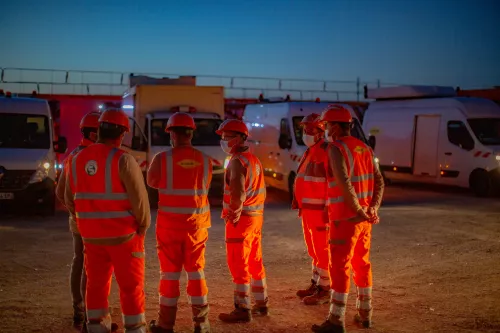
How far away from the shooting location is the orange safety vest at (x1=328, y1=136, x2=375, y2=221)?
5488 mm

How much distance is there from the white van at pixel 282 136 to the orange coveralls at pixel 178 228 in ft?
31.1

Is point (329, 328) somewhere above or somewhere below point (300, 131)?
below

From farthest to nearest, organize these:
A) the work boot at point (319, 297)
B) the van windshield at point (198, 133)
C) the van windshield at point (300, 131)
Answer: the van windshield at point (300, 131)
the van windshield at point (198, 133)
the work boot at point (319, 297)

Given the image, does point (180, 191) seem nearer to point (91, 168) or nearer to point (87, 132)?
point (91, 168)

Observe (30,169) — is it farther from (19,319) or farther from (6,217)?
(19,319)

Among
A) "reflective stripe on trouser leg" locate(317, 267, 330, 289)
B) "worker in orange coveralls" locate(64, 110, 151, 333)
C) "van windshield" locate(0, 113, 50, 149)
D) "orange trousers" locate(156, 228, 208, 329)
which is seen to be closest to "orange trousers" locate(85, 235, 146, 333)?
"worker in orange coveralls" locate(64, 110, 151, 333)

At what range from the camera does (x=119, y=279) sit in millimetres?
4691

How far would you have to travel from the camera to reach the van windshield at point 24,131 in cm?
1271

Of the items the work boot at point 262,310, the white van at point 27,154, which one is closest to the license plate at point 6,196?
the white van at point 27,154

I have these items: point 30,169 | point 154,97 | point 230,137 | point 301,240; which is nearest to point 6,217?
point 30,169

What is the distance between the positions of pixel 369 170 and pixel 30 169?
27.7ft

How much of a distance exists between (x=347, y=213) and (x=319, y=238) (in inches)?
36.8

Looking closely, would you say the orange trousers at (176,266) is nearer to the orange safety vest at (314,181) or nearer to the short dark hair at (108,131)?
the short dark hair at (108,131)

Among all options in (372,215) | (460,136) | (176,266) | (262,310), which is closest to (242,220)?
(176,266)
